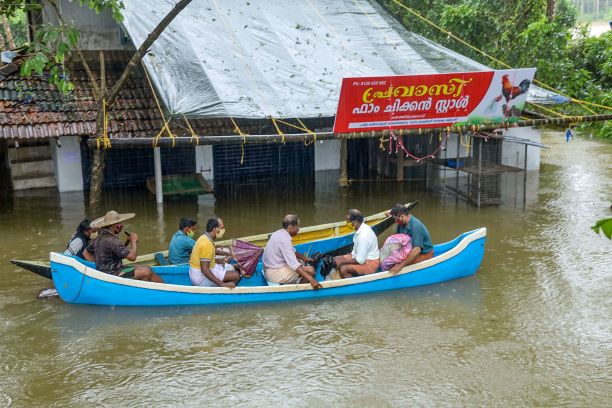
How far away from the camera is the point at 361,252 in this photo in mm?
9641

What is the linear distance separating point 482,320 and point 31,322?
5.85 m

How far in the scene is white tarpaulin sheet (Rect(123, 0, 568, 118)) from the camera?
1263cm

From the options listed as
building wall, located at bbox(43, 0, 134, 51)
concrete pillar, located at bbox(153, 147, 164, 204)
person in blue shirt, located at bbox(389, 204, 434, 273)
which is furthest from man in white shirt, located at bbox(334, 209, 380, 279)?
building wall, located at bbox(43, 0, 134, 51)

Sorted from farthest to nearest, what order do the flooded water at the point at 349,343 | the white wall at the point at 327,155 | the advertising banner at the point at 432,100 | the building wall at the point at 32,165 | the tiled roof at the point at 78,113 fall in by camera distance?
the white wall at the point at 327,155
the building wall at the point at 32,165
the tiled roof at the point at 78,113
the advertising banner at the point at 432,100
the flooded water at the point at 349,343

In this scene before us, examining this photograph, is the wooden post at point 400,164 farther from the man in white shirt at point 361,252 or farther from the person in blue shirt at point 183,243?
the person in blue shirt at point 183,243

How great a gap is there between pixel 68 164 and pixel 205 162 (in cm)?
324

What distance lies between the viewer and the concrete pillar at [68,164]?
50.4ft

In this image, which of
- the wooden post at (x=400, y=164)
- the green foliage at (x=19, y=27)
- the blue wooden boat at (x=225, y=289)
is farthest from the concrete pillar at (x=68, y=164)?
the green foliage at (x=19, y=27)

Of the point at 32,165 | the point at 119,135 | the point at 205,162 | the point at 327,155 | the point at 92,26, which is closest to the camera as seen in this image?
the point at 119,135

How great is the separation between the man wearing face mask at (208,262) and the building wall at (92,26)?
7810 millimetres

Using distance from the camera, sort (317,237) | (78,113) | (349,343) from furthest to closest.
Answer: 1. (78,113)
2. (317,237)
3. (349,343)

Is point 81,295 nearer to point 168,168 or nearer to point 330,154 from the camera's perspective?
point 168,168

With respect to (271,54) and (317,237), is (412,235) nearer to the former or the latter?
(317,237)

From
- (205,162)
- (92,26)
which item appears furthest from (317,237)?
(92,26)
